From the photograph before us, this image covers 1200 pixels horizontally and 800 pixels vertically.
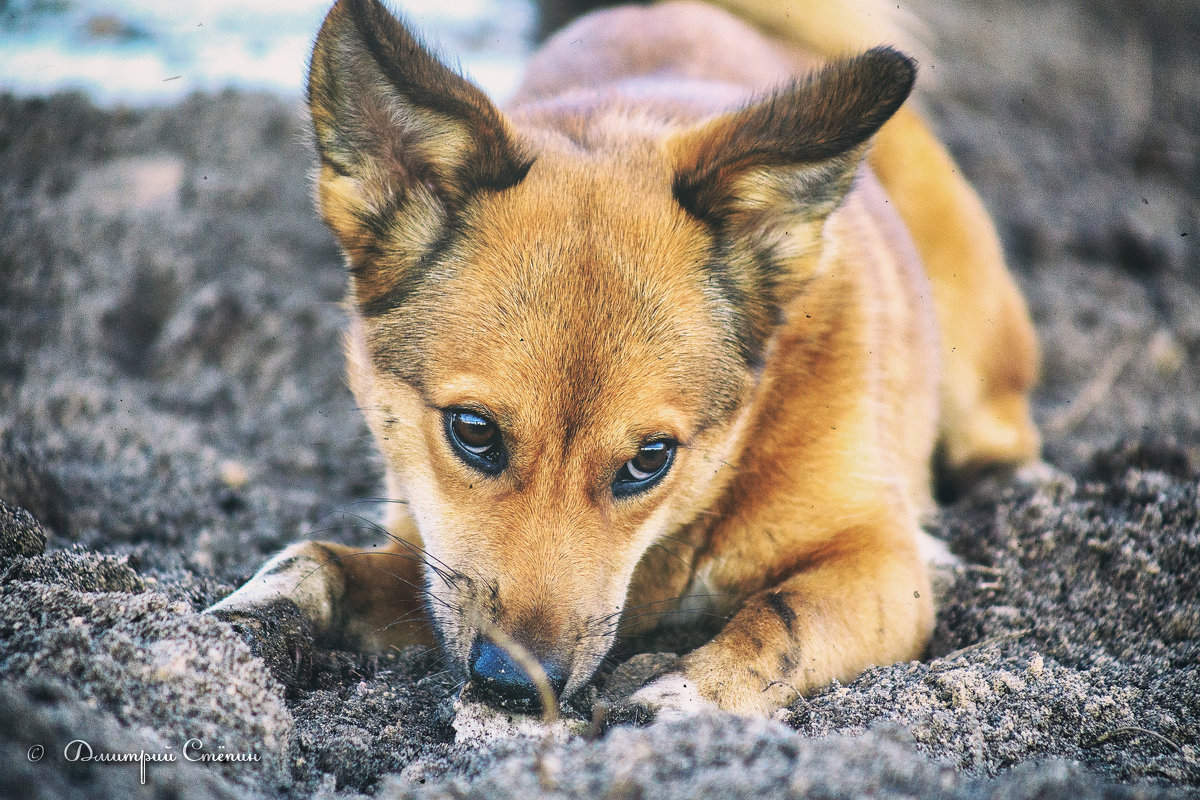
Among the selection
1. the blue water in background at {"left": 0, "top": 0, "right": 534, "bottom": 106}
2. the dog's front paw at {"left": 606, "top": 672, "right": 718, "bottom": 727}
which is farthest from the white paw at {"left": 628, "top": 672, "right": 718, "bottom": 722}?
the blue water in background at {"left": 0, "top": 0, "right": 534, "bottom": 106}

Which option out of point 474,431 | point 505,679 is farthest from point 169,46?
point 505,679

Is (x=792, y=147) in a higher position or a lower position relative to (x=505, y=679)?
higher

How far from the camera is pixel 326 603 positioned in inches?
98.0

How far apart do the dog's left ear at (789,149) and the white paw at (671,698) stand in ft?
3.92

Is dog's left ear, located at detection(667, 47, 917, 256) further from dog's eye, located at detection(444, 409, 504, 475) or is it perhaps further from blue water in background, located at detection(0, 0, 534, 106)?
blue water in background, located at detection(0, 0, 534, 106)

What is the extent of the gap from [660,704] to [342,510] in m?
1.77

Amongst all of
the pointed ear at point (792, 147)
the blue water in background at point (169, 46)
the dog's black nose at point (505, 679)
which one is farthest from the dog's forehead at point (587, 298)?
the blue water in background at point (169, 46)

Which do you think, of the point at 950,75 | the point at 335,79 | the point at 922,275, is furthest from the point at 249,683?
the point at 950,75

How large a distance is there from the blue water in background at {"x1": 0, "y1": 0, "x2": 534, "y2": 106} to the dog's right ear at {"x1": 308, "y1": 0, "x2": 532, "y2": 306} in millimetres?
2877

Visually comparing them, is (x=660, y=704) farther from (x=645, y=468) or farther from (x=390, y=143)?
(x=390, y=143)

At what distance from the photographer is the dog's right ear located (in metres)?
2.06

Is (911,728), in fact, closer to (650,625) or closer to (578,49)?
(650,625)

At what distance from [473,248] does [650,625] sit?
1.25 m

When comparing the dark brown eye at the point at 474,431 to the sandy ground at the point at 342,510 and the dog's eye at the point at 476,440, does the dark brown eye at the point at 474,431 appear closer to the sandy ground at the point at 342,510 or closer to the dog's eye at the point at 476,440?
the dog's eye at the point at 476,440
